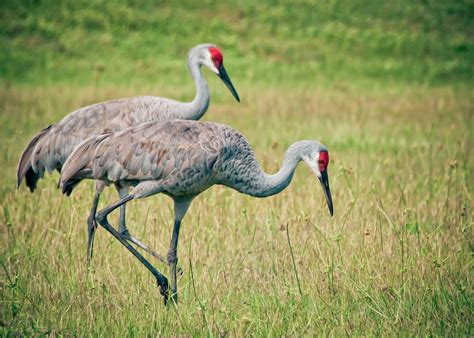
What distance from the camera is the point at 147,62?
17266mm

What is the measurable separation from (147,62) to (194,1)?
4.50 meters

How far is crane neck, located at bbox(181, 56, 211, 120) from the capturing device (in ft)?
21.9

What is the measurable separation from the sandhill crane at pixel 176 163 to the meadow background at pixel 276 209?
1.08 feet

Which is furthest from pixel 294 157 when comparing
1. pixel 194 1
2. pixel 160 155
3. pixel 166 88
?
pixel 194 1

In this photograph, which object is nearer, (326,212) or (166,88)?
Answer: (326,212)

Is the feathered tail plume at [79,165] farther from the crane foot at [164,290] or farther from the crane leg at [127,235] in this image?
the crane foot at [164,290]

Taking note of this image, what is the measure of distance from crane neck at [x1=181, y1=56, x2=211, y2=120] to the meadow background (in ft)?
2.35

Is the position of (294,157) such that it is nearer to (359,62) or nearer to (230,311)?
(230,311)

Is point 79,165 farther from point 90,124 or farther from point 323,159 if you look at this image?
point 323,159

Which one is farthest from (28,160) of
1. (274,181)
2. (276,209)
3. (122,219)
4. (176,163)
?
(274,181)

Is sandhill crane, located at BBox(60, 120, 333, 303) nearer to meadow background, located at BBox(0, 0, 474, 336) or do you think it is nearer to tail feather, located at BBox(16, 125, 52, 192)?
meadow background, located at BBox(0, 0, 474, 336)

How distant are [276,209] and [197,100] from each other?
1.09 metres

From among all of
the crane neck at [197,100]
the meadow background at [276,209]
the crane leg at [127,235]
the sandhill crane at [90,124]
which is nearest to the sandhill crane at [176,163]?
the crane leg at [127,235]

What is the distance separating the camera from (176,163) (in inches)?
206
